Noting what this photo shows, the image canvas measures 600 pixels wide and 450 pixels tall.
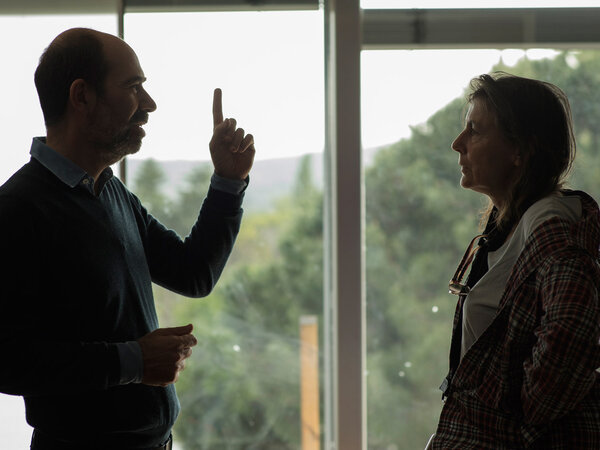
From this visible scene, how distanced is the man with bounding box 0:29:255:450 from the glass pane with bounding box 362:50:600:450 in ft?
4.27

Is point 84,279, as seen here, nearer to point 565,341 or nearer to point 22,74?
point 565,341

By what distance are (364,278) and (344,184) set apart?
0.40m

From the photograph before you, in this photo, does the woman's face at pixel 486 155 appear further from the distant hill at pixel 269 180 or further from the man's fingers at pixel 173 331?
the distant hill at pixel 269 180

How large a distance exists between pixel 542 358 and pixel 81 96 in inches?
45.7

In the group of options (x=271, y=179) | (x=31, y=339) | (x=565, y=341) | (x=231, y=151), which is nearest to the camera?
(x=565, y=341)

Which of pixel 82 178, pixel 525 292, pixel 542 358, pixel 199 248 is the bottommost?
pixel 542 358

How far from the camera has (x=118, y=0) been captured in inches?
101

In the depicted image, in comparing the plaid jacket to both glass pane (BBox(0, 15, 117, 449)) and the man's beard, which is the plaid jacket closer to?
the man's beard

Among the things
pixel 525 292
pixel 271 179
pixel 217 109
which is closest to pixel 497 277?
pixel 525 292

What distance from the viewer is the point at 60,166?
1.48 m

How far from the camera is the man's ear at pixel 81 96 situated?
59.2 inches

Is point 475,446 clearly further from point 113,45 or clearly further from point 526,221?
point 113,45

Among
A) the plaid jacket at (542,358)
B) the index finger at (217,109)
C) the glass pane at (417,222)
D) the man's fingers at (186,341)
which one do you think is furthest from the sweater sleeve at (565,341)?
the glass pane at (417,222)

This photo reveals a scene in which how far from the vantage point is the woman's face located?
1.50 meters
